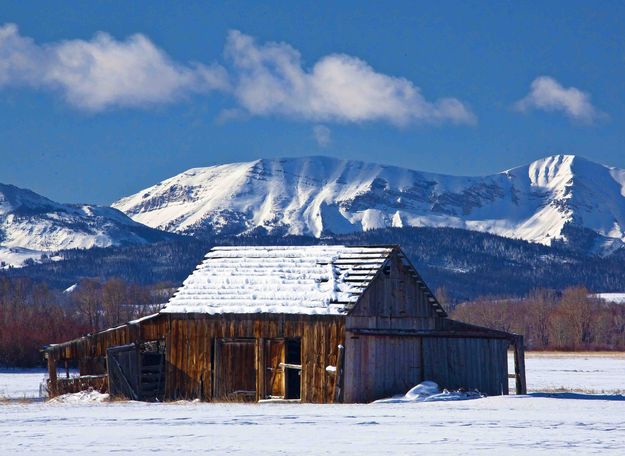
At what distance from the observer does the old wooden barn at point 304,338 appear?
141 ft

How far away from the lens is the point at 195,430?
31.0 m

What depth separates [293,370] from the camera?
4425 centimetres

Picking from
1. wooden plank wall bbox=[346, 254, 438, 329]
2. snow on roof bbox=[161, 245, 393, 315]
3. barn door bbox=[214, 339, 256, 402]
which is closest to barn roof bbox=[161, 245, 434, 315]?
snow on roof bbox=[161, 245, 393, 315]

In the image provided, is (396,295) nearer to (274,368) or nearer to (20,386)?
(274,368)

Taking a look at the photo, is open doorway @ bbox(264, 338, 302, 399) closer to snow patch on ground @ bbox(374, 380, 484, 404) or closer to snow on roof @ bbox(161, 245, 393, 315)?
snow on roof @ bbox(161, 245, 393, 315)

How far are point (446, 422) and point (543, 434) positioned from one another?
396 centimetres

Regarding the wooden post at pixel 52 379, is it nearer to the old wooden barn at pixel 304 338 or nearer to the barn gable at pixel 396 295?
the old wooden barn at pixel 304 338

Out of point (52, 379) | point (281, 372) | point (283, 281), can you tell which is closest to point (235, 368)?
point (281, 372)

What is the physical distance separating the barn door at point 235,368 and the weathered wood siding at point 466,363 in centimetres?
574

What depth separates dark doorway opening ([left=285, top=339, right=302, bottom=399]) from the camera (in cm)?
4381

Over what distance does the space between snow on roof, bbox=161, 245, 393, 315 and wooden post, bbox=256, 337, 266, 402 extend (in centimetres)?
114

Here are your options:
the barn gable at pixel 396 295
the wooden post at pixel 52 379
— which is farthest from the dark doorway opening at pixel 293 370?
the wooden post at pixel 52 379

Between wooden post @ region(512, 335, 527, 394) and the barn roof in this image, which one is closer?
the barn roof

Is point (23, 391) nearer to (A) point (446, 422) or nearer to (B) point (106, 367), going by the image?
(B) point (106, 367)
